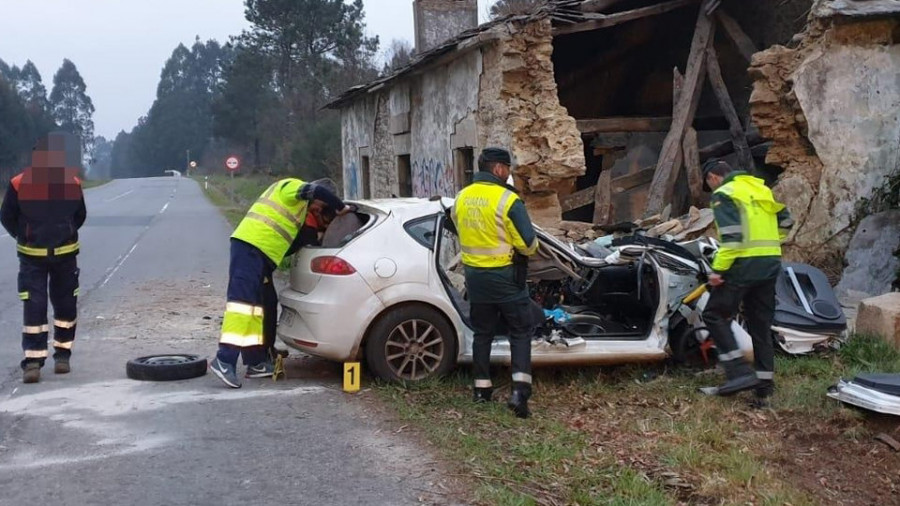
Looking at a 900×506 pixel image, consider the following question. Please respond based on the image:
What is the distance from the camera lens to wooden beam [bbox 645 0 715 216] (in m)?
13.3

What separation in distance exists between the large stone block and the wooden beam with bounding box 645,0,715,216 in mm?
5408

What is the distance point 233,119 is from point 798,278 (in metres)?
64.5

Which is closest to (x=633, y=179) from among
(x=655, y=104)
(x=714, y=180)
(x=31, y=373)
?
(x=655, y=104)

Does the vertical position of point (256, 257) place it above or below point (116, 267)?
above

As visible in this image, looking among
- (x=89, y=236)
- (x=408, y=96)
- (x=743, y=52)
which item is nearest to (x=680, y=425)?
(x=743, y=52)

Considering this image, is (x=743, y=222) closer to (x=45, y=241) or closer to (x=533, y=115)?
(x=45, y=241)

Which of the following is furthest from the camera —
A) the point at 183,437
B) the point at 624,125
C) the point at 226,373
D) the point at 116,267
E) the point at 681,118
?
the point at 116,267

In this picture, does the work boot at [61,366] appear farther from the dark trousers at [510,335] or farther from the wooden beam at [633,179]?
the wooden beam at [633,179]

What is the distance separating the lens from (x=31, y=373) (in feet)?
22.9

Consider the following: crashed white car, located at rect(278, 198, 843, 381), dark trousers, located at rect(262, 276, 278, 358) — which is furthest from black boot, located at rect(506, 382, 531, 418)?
dark trousers, located at rect(262, 276, 278, 358)

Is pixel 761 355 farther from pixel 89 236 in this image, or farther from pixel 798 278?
pixel 89 236

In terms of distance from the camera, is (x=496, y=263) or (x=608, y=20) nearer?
(x=496, y=263)

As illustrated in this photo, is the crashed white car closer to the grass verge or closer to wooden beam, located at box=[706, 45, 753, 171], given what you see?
the grass verge

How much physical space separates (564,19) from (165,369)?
6.91 meters
